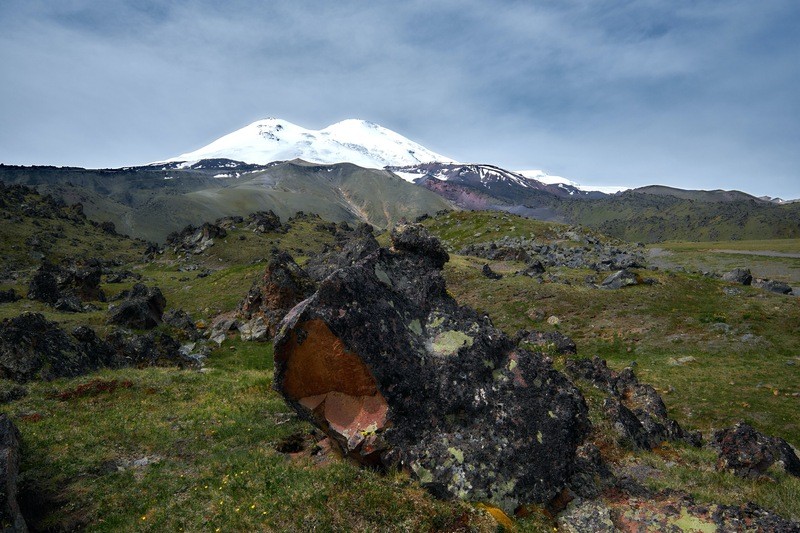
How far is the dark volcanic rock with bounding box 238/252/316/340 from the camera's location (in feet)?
136

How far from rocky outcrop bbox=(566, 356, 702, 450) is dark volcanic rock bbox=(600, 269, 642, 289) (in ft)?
81.2

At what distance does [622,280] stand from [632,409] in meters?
29.8

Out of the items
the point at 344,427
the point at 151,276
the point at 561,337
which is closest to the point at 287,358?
the point at 344,427

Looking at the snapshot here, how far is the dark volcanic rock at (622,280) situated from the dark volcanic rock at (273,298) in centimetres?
3377

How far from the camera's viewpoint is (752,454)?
587 inches

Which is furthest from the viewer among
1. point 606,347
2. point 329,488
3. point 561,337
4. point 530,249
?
point 530,249

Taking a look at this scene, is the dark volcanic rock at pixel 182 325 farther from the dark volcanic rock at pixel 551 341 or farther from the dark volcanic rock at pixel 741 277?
the dark volcanic rock at pixel 741 277

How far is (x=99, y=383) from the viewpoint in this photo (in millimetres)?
21578

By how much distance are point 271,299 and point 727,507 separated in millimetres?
40247

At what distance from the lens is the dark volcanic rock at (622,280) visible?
1820 inches

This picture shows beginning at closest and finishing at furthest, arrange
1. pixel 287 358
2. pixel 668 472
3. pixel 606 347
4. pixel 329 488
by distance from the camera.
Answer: pixel 329 488 < pixel 287 358 < pixel 668 472 < pixel 606 347

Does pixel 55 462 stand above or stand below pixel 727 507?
below

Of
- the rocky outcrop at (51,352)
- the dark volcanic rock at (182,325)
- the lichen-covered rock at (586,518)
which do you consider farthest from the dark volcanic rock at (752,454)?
the dark volcanic rock at (182,325)

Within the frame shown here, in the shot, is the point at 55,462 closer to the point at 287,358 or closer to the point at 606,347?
the point at 287,358
